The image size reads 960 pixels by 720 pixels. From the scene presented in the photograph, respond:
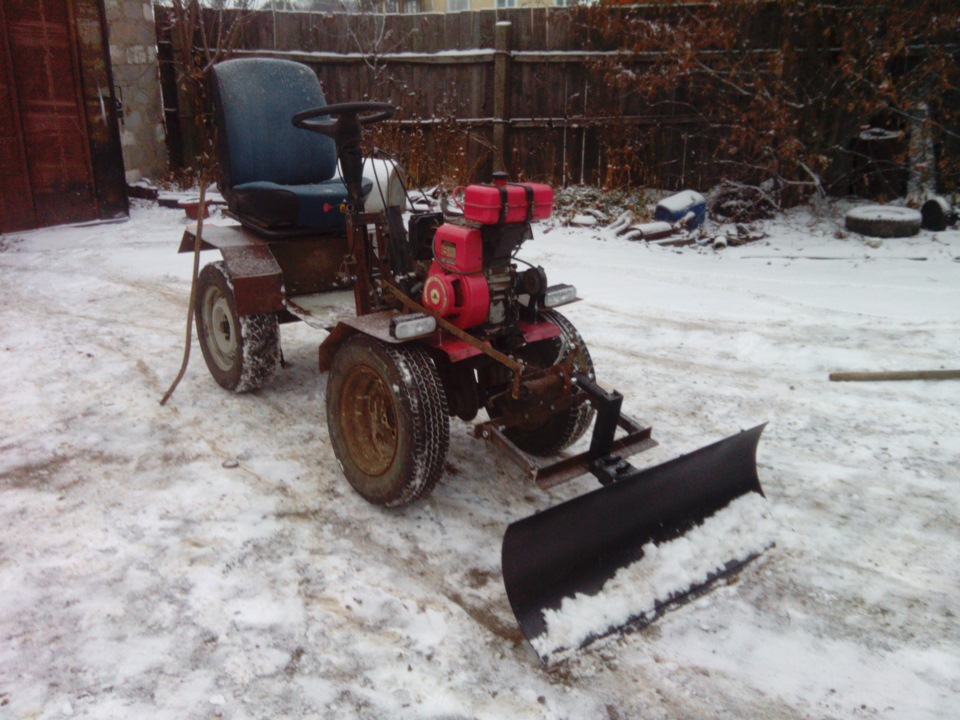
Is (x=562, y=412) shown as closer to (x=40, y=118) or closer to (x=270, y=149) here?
(x=270, y=149)

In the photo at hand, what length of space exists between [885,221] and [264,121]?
637cm

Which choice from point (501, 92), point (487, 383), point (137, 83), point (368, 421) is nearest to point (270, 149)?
point (368, 421)

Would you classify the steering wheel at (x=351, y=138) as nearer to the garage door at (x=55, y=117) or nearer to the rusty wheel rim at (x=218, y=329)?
the rusty wheel rim at (x=218, y=329)

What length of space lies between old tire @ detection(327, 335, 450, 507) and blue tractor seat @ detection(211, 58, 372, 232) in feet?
4.19

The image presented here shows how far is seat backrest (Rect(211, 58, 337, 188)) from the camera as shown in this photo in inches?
161

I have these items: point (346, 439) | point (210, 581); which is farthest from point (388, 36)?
point (210, 581)

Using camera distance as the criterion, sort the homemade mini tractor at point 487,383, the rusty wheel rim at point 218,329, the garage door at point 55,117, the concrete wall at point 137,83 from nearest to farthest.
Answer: the homemade mini tractor at point 487,383 → the rusty wheel rim at point 218,329 → the garage door at point 55,117 → the concrete wall at point 137,83

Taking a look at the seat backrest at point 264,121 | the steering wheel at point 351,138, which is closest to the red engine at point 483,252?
the steering wheel at point 351,138

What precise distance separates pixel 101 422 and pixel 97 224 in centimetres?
562

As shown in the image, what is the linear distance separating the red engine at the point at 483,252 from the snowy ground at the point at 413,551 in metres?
0.83

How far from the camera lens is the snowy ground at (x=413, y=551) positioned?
6.70 feet

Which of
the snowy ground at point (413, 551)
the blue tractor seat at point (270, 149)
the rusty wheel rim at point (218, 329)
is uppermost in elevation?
the blue tractor seat at point (270, 149)

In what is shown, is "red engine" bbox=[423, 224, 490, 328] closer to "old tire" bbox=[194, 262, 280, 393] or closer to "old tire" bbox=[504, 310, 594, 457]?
"old tire" bbox=[504, 310, 594, 457]

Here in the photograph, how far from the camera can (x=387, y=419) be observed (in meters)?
2.89
